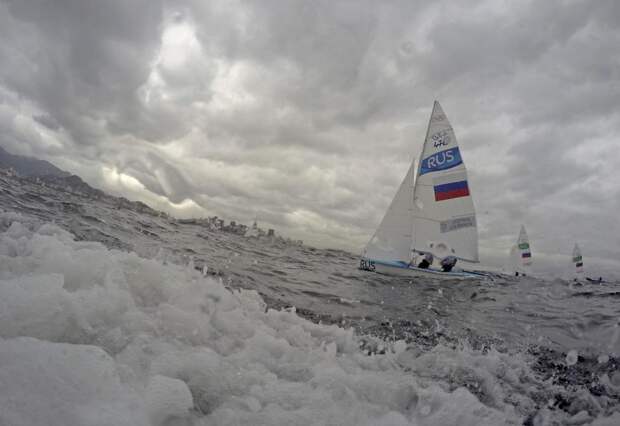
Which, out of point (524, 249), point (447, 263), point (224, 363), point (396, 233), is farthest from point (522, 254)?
point (224, 363)

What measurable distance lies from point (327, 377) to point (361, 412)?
599 mm

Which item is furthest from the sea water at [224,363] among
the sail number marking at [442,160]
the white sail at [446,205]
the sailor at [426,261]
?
the sail number marking at [442,160]

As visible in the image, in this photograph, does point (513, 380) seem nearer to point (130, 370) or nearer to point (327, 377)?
point (327, 377)

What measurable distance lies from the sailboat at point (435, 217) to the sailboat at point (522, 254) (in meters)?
31.4

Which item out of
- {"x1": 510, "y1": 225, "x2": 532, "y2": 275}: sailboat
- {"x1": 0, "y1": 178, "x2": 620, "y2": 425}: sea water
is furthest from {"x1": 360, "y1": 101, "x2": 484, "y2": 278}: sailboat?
{"x1": 510, "y1": 225, "x2": 532, "y2": 275}: sailboat

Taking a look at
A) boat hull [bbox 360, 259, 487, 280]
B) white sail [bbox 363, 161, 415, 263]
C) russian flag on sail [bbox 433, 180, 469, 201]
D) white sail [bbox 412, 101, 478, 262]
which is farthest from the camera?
white sail [bbox 412, 101, 478, 262]

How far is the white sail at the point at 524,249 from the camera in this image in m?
47.8

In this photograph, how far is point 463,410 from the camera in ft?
10.9

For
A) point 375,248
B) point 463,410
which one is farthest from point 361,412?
point 375,248

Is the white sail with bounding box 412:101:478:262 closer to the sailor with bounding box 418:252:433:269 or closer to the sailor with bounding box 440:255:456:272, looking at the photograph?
the sailor with bounding box 418:252:433:269

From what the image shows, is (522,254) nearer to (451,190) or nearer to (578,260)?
(578,260)

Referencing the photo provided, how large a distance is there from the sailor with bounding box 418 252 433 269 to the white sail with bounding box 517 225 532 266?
111 ft

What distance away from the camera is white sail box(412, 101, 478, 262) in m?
22.5

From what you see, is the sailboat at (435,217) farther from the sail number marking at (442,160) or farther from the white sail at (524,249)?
the white sail at (524,249)
